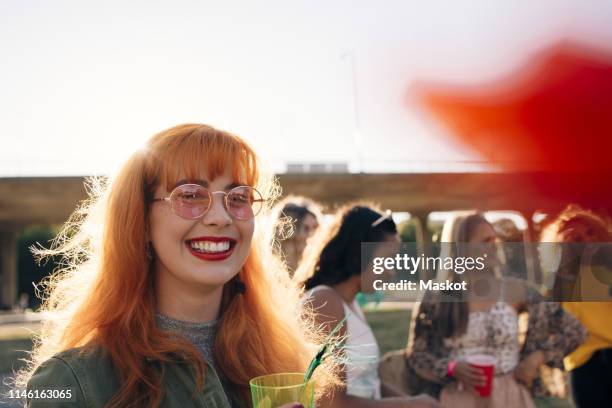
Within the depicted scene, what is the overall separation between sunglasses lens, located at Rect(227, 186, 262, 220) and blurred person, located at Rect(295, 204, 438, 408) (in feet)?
2.54

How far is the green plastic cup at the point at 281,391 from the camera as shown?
1090 mm

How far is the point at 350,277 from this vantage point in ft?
7.92

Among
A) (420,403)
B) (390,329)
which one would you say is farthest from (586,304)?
(390,329)

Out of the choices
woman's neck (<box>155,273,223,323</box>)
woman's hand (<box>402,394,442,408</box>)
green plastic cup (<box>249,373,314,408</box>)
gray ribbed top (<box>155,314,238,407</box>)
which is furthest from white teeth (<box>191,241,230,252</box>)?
woman's hand (<box>402,394,442,408</box>)

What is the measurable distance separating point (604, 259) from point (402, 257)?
112 centimetres

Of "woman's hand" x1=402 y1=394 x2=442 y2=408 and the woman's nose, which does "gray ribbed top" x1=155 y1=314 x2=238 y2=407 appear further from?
"woman's hand" x1=402 y1=394 x2=442 y2=408

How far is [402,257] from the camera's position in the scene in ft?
8.27

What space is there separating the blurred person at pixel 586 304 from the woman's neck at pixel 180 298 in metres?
2.05

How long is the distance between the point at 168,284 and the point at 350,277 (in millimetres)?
1146

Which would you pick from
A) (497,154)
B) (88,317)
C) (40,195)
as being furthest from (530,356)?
(40,195)

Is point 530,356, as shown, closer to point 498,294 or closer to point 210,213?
point 498,294

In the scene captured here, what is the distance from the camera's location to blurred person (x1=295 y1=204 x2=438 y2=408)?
2.20 m

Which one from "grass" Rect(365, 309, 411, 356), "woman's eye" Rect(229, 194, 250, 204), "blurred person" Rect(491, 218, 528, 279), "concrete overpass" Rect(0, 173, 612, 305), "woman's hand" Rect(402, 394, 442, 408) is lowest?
"grass" Rect(365, 309, 411, 356)

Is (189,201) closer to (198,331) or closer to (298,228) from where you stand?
(198,331)
